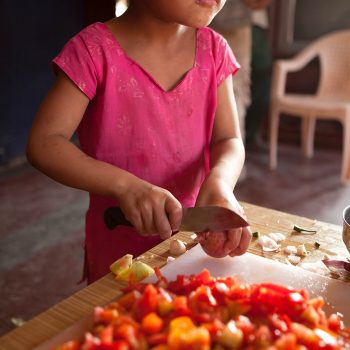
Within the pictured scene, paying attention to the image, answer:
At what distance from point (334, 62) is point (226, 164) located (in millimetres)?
3171

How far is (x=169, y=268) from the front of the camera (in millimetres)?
790

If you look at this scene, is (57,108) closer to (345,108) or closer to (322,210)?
(322,210)

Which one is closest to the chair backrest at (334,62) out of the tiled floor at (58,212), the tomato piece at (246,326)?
the tiled floor at (58,212)

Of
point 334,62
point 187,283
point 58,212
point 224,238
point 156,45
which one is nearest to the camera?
point 187,283

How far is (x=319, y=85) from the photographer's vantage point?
12.7 ft

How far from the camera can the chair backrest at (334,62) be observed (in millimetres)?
3752

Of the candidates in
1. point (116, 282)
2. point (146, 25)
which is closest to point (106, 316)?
point (116, 282)

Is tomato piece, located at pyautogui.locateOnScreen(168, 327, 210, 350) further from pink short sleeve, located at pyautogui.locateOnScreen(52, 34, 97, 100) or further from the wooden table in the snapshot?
pink short sleeve, located at pyautogui.locateOnScreen(52, 34, 97, 100)

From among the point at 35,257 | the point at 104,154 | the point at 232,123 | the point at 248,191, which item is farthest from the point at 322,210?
the point at 104,154

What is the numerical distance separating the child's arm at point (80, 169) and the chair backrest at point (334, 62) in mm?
3165

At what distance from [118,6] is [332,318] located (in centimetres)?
86

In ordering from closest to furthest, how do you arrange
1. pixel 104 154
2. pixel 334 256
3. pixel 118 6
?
pixel 334 256
pixel 104 154
pixel 118 6

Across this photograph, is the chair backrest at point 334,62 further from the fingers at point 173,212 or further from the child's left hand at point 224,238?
the fingers at point 173,212

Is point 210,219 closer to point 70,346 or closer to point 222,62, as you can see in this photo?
point 70,346
